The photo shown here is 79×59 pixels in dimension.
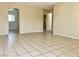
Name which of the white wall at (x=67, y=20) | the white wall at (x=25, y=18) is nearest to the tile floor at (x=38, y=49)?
the white wall at (x=67, y=20)

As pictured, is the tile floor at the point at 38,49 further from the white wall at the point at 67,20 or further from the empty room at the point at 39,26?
the white wall at the point at 67,20

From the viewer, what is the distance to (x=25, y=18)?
904cm

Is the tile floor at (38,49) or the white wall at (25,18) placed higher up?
the white wall at (25,18)

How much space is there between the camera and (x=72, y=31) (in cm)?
646

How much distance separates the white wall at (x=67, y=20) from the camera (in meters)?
6.21

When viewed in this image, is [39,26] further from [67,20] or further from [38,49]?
[38,49]

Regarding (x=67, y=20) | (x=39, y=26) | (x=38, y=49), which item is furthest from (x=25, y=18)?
(x=38, y=49)

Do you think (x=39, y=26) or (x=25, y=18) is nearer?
(x=25, y=18)

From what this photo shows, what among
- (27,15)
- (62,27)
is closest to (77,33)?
(62,27)

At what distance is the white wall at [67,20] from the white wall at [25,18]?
2193 millimetres

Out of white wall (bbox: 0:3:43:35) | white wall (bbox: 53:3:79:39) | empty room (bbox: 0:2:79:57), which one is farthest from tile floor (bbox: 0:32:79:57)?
white wall (bbox: 0:3:43:35)

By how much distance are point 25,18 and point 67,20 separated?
3712mm

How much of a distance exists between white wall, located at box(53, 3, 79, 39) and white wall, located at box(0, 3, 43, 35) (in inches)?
86.3

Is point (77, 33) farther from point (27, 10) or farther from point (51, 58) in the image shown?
point (27, 10)
